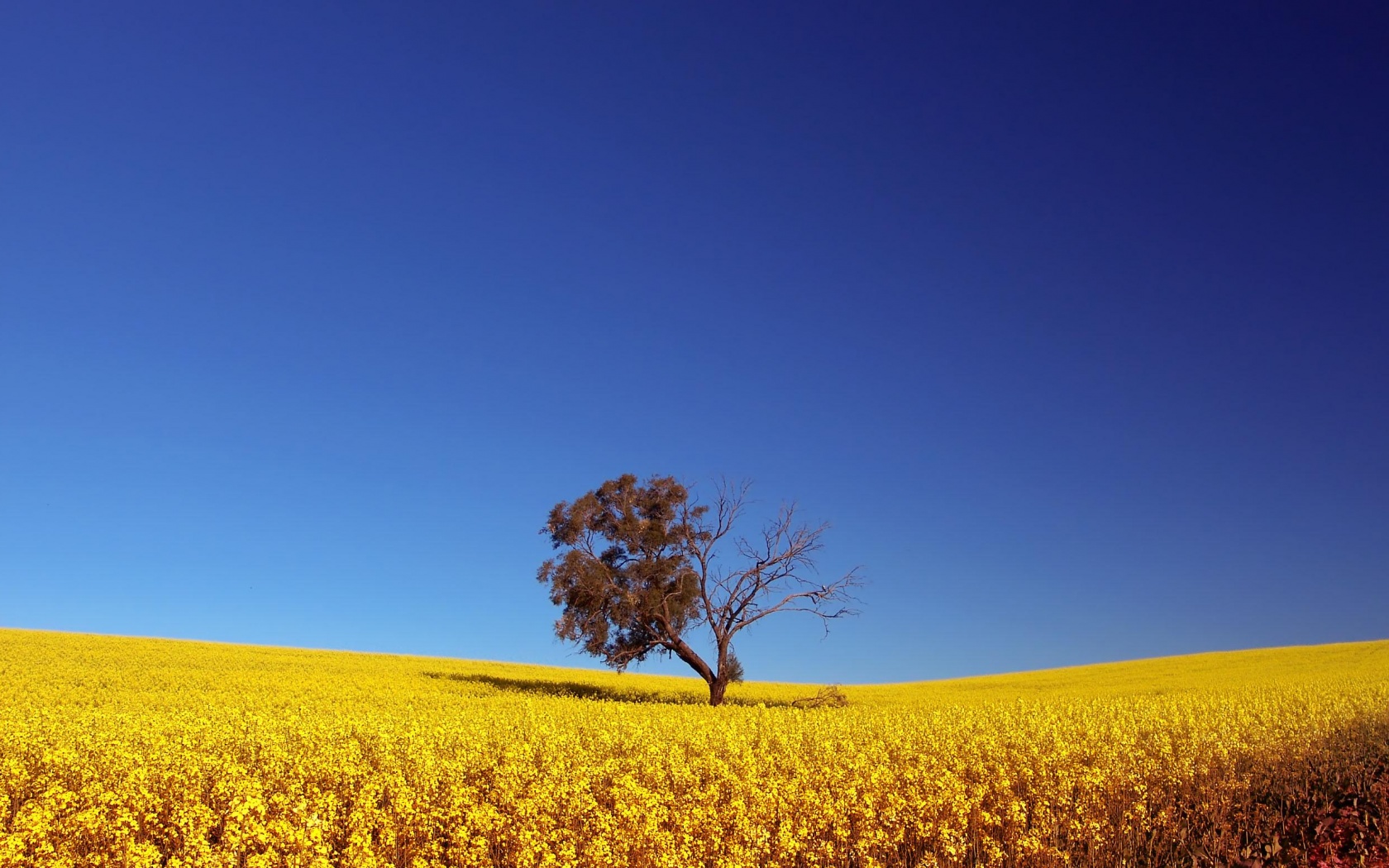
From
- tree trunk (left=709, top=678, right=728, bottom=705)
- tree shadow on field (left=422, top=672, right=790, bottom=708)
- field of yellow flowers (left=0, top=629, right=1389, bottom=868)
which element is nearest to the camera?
field of yellow flowers (left=0, top=629, right=1389, bottom=868)

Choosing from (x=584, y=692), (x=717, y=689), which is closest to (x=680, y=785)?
(x=717, y=689)

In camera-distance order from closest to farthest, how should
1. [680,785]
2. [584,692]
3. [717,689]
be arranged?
[680,785]
[717,689]
[584,692]

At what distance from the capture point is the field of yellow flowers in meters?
7.71

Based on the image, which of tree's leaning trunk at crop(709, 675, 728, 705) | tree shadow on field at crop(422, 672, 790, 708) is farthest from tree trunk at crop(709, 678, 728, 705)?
tree shadow on field at crop(422, 672, 790, 708)

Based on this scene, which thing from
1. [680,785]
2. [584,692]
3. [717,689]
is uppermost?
[717,689]

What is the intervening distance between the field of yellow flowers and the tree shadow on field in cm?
850

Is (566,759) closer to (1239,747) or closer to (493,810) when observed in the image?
(493,810)

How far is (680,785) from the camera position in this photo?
10836 millimetres

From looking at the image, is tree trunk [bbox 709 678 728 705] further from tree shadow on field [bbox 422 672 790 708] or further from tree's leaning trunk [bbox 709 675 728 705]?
tree shadow on field [bbox 422 672 790 708]

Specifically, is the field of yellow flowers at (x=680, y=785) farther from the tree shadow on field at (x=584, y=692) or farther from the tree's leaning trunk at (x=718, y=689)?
the tree shadow on field at (x=584, y=692)

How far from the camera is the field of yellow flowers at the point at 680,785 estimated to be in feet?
25.3

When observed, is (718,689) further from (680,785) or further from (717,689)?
(680,785)

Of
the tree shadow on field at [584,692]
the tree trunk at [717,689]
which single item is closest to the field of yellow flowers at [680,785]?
the tree trunk at [717,689]

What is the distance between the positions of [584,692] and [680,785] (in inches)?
923
